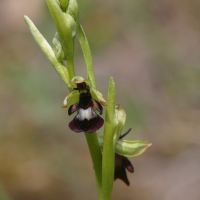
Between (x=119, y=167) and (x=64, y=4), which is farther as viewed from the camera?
(x=119, y=167)

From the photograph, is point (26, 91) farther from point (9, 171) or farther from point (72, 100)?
point (72, 100)

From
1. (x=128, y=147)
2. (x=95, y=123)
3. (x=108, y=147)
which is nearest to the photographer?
(x=95, y=123)

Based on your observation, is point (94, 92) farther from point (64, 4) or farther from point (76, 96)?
point (64, 4)

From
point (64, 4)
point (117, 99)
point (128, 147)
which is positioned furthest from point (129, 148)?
point (117, 99)

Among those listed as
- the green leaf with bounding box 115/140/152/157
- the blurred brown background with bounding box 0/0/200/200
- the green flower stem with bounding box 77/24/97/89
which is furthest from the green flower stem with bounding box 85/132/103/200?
the blurred brown background with bounding box 0/0/200/200

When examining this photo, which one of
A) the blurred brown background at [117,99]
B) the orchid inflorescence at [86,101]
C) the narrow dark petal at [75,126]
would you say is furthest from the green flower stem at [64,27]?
the blurred brown background at [117,99]

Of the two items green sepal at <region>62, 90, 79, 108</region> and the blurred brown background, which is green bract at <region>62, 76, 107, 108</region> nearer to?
green sepal at <region>62, 90, 79, 108</region>

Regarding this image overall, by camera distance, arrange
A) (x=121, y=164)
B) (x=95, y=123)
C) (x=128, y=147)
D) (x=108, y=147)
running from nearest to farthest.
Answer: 1. (x=95, y=123)
2. (x=108, y=147)
3. (x=128, y=147)
4. (x=121, y=164)

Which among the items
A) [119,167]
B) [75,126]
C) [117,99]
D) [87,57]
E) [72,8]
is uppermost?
[117,99]
